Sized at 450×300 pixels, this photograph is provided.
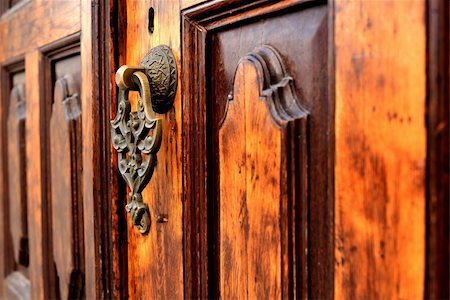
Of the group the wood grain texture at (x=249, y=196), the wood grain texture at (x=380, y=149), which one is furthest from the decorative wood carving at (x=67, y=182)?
the wood grain texture at (x=380, y=149)

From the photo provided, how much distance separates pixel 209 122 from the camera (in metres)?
0.61

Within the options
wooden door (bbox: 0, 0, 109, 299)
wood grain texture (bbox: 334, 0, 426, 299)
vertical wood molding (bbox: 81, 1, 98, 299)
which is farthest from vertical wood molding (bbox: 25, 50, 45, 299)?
wood grain texture (bbox: 334, 0, 426, 299)

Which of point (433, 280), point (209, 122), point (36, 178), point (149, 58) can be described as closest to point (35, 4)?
point (36, 178)

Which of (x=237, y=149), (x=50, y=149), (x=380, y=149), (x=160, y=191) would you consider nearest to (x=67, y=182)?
(x=50, y=149)

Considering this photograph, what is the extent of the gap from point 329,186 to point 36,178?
0.81m

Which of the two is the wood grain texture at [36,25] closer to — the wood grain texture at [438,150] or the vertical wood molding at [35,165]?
the vertical wood molding at [35,165]

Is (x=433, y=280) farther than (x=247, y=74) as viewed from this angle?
No

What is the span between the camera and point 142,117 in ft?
2.15

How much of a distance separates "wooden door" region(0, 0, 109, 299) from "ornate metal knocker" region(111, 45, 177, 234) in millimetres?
120

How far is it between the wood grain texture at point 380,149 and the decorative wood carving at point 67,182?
24.6 inches

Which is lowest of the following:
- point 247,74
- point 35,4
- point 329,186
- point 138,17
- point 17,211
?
point 17,211

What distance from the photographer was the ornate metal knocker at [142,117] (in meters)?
0.63

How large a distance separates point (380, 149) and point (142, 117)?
1.21ft

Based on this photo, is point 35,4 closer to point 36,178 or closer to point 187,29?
point 36,178
